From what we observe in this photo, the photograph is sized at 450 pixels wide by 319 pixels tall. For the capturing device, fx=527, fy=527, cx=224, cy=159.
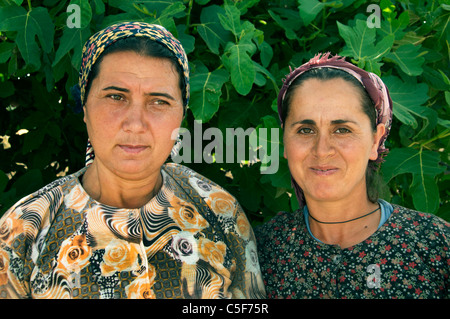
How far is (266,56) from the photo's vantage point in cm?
276

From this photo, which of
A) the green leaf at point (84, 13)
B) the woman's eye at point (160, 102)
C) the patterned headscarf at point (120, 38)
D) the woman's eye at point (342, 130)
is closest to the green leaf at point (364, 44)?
the woman's eye at point (342, 130)

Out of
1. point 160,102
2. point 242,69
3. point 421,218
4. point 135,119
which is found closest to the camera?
point 135,119

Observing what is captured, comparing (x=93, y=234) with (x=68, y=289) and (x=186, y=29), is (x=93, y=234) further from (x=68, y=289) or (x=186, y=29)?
(x=186, y=29)

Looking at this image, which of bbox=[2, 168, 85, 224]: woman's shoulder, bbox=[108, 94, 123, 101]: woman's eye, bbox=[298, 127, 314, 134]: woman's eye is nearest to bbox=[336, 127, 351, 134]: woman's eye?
bbox=[298, 127, 314, 134]: woman's eye

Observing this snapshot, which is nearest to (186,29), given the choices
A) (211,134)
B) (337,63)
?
(211,134)

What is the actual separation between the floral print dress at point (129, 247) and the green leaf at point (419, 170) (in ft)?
2.81

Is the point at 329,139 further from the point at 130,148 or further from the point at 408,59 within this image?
the point at 130,148

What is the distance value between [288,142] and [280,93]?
0.87 feet

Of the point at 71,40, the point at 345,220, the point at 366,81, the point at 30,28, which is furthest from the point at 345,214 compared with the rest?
the point at 30,28

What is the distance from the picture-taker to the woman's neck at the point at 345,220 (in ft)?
8.24

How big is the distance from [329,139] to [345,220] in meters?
0.44

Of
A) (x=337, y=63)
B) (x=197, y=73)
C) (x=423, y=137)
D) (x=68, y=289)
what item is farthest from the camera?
(x=423, y=137)

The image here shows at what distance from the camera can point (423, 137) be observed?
287 cm

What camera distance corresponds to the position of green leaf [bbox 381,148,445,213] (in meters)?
2.74
